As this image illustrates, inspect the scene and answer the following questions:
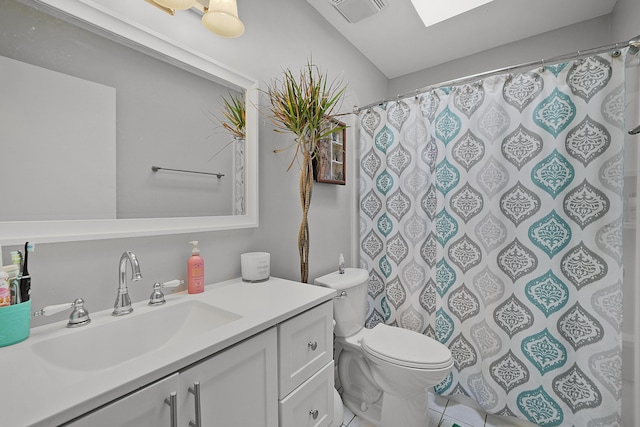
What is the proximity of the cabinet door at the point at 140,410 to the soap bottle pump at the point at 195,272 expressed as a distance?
49 centimetres

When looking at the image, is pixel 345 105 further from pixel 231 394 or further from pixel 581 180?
pixel 231 394

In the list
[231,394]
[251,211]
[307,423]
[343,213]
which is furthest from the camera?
[343,213]

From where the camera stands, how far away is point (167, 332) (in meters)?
0.93

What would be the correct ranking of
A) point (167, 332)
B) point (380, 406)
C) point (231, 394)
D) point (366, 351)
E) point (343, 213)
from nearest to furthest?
point (231, 394) < point (167, 332) < point (366, 351) < point (380, 406) < point (343, 213)

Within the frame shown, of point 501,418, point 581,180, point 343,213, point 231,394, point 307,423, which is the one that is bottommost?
point 501,418

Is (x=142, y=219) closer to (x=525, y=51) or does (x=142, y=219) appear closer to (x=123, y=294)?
(x=123, y=294)

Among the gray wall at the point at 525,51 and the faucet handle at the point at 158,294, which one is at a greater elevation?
the gray wall at the point at 525,51

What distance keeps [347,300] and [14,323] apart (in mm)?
1357

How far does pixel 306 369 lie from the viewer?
1.03 metres

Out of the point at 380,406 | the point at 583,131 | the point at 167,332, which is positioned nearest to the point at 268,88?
the point at 167,332

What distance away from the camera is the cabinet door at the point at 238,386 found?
2.18 ft

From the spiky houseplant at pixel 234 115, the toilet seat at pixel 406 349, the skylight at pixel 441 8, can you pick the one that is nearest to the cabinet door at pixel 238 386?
the toilet seat at pixel 406 349

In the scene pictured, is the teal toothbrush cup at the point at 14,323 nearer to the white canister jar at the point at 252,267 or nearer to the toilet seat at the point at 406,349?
the white canister jar at the point at 252,267

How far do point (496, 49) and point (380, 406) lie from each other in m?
2.69
